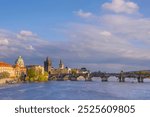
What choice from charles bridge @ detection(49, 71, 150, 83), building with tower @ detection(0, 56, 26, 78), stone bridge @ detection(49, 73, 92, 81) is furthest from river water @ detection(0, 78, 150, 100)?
stone bridge @ detection(49, 73, 92, 81)

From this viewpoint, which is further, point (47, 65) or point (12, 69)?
point (47, 65)

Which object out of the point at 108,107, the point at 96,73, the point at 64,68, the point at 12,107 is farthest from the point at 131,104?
the point at 64,68

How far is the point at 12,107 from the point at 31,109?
3.03 ft

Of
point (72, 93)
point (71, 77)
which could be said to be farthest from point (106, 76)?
point (72, 93)

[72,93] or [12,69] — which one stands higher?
[12,69]

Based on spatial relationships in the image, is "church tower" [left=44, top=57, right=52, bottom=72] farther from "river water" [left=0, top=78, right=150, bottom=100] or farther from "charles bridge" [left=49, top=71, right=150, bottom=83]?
"river water" [left=0, top=78, right=150, bottom=100]

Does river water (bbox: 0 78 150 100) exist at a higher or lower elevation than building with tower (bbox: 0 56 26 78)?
lower

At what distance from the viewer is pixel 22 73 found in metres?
88.4

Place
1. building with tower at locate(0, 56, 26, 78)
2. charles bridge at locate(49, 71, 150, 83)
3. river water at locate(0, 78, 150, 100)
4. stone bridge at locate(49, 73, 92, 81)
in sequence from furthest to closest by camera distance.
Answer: stone bridge at locate(49, 73, 92, 81) < charles bridge at locate(49, 71, 150, 83) < building with tower at locate(0, 56, 26, 78) < river water at locate(0, 78, 150, 100)

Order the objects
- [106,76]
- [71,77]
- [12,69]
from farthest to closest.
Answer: [71,77], [106,76], [12,69]

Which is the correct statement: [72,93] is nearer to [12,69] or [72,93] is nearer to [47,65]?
[12,69]

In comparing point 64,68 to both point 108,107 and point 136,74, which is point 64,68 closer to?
point 136,74

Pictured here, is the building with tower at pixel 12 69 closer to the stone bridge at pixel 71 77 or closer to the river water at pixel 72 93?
the stone bridge at pixel 71 77

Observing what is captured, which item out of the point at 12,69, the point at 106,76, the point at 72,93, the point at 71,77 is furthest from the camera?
the point at 71,77
